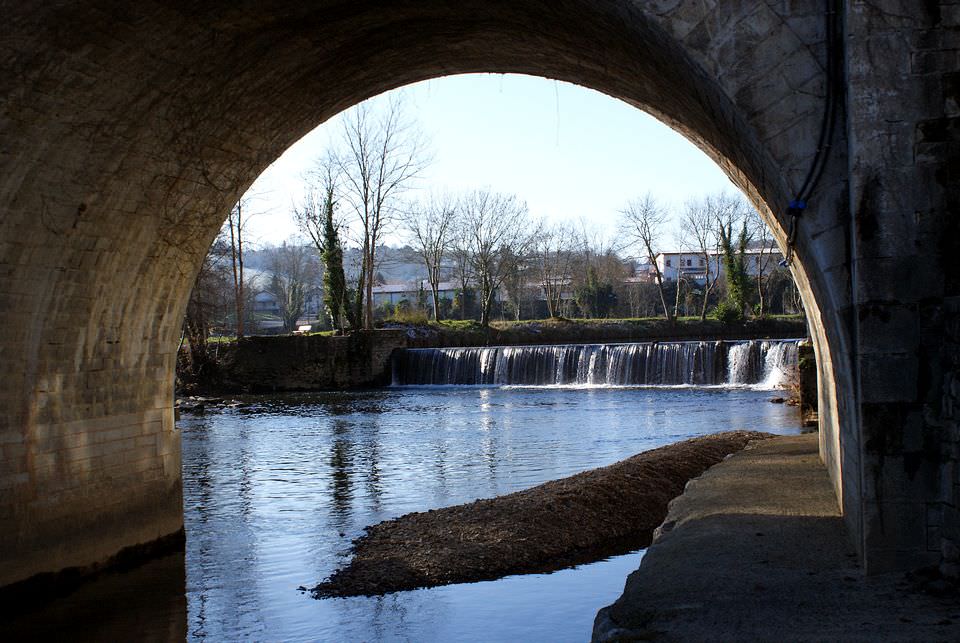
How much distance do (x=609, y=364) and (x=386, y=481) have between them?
16.8m

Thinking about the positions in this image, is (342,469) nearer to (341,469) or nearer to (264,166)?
(341,469)

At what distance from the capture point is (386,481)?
1355cm

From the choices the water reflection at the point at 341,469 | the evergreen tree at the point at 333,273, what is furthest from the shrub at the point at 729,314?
the water reflection at the point at 341,469

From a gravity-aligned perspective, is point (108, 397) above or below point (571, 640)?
above

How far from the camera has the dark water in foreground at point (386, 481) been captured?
23.4 feet

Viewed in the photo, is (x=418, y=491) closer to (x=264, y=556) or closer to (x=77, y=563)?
(x=264, y=556)

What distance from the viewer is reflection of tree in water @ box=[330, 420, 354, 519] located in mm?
11730

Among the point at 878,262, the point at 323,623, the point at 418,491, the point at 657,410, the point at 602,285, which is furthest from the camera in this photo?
the point at 602,285

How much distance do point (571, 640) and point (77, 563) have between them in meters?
4.40

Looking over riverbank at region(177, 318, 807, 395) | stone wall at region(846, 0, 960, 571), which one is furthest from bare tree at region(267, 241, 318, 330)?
stone wall at region(846, 0, 960, 571)

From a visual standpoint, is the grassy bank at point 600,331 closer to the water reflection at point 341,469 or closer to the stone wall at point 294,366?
the stone wall at point 294,366

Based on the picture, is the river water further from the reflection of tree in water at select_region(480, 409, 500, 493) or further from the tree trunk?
the tree trunk

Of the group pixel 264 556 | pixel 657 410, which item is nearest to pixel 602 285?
pixel 657 410

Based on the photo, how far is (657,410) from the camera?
22.1m
